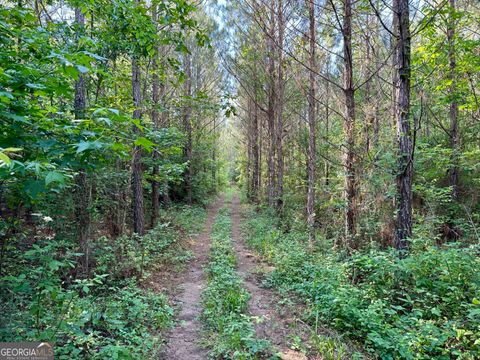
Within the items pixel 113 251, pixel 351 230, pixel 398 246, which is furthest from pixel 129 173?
pixel 398 246

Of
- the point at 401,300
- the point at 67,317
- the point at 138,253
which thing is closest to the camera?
the point at 67,317

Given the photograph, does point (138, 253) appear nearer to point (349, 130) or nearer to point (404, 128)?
point (349, 130)

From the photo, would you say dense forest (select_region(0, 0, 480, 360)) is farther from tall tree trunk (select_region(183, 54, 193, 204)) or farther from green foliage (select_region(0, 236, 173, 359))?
tall tree trunk (select_region(183, 54, 193, 204))

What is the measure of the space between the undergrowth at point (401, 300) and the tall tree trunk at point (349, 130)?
0.62m

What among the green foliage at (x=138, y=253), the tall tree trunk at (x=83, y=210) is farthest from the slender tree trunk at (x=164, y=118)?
the green foliage at (x=138, y=253)

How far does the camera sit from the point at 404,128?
4555mm

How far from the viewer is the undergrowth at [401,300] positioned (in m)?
3.07

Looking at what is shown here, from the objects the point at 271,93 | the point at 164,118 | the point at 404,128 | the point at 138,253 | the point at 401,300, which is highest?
the point at 271,93

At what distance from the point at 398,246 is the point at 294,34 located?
7.12 meters

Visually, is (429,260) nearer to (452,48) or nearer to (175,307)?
(175,307)

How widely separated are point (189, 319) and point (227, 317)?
28.6 inches

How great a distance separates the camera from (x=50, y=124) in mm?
2232

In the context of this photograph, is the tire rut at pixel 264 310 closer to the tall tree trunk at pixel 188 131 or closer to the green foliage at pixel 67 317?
the green foliage at pixel 67 317

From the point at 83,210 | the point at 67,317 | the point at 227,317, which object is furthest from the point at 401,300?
the point at 83,210
